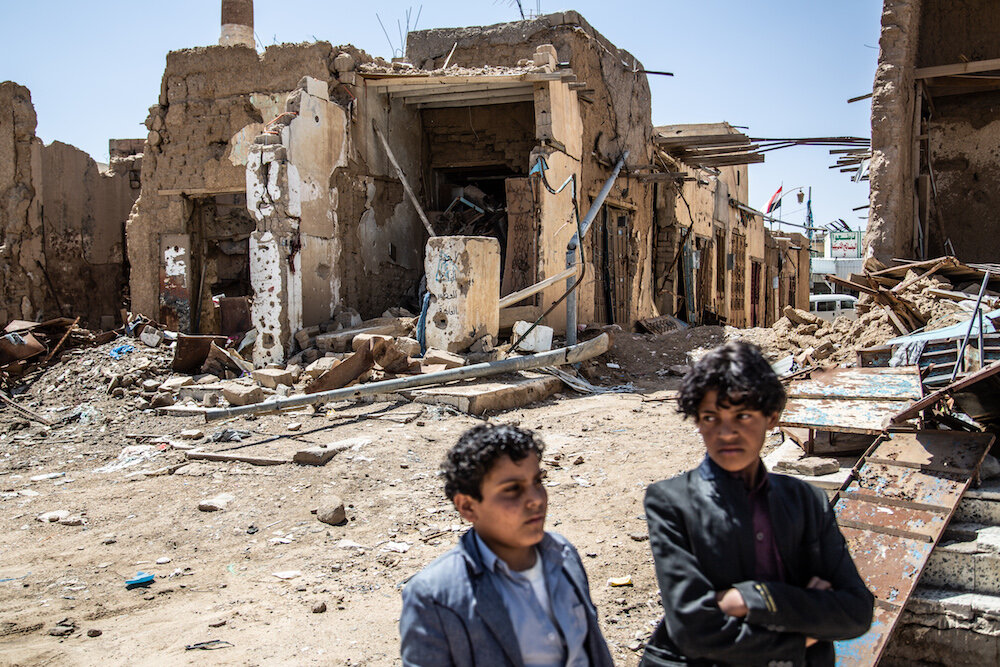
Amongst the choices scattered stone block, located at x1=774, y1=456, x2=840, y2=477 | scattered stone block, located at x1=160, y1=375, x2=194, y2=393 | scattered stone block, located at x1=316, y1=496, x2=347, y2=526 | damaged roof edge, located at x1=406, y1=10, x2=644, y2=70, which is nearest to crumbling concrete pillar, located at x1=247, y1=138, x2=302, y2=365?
scattered stone block, located at x1=160, y1=375, x2=194, y2=393

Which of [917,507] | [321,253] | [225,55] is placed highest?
[225,55]

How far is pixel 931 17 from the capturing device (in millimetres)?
7559

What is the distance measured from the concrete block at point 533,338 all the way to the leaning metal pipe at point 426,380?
0.52m

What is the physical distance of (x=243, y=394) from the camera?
7.13m

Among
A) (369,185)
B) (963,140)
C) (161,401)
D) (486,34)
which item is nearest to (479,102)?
(486,34)

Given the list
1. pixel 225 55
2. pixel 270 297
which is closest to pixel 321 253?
pixel 270 297

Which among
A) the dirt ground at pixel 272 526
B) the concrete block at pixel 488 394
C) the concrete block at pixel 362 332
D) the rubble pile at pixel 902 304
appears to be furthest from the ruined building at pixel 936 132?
the concrete block at pixel 362 332

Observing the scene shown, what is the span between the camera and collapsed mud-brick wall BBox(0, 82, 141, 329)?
11914mm

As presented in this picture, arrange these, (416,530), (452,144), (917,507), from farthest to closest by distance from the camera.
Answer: (452,144), (416,530), (917,507)

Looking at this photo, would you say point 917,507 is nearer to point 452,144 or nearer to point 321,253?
point 321,253

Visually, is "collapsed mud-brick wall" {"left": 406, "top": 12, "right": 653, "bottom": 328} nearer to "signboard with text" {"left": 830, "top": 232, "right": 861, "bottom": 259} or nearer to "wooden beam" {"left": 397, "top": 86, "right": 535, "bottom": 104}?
"wooden beam" {"left": 397, "top": 86, "right": 535, "bottom": 104}

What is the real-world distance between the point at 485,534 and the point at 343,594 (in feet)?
7.62

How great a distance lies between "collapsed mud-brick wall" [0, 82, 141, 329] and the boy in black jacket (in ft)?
43.1

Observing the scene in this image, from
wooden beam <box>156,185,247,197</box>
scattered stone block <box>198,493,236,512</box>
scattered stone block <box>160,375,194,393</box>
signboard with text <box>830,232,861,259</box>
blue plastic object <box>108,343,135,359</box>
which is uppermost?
signboard with text <box>830,232,861,259</box>
